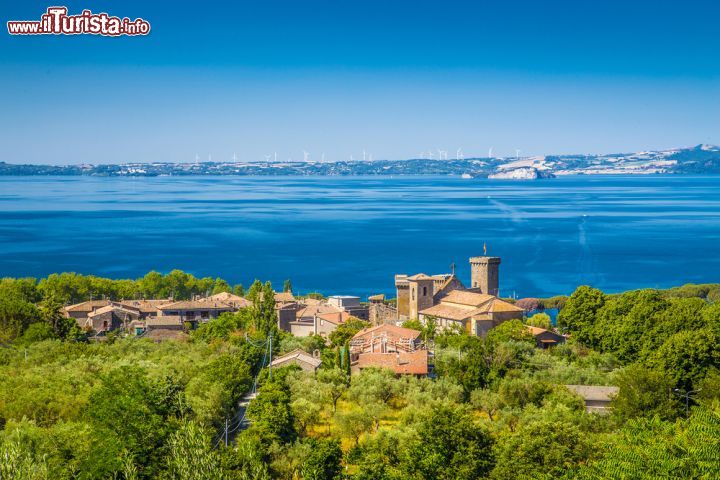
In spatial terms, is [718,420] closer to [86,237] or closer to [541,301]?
[541,301]

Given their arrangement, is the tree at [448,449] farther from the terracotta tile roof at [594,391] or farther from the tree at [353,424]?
the terracotta tile roof at [594,391]

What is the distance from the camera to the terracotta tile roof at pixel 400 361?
96.3ft

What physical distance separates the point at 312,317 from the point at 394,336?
10039mm

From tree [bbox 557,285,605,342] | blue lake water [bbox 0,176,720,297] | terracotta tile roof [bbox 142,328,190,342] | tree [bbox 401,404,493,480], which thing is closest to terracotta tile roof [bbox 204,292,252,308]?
terracotta tile roof [bbox 142,328,190,342]

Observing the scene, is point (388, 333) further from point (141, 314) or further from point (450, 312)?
point (141, 314)

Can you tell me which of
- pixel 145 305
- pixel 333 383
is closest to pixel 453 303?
pixel 333 383

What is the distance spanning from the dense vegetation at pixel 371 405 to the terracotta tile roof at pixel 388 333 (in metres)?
1.01

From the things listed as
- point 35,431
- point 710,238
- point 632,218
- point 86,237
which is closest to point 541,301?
point 35,431

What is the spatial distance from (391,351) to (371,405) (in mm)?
8670

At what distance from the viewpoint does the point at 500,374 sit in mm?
28219

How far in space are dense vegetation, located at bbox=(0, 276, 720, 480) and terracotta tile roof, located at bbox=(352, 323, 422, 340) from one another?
3.33ft

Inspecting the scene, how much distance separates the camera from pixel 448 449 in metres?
19.0

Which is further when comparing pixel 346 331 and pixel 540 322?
pixel 540 322

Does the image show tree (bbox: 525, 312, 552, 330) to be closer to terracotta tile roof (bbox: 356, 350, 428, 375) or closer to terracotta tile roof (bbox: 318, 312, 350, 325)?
terracotta tile roof (bbox: 318, 312, 350, 325)
